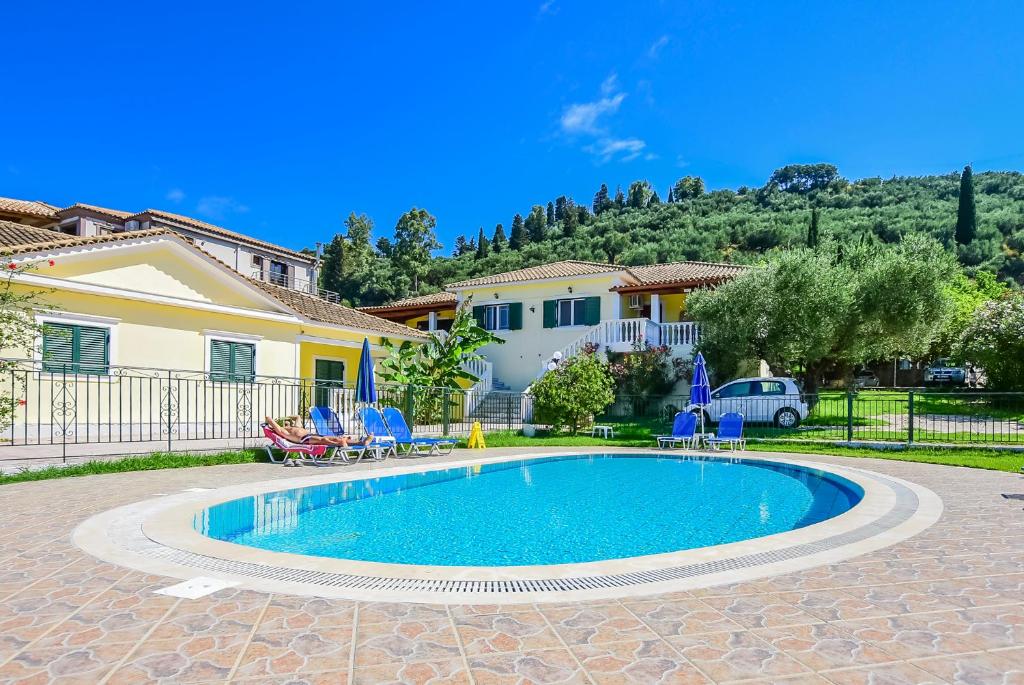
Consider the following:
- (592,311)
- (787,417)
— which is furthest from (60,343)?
(787,417)

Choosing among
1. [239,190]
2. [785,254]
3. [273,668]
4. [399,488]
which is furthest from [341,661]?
[239,190]

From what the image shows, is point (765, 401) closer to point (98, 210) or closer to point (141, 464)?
point (141, 464)

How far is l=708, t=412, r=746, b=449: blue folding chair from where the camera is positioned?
1583cm

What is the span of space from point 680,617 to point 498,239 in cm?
7342

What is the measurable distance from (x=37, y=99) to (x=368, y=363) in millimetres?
23024

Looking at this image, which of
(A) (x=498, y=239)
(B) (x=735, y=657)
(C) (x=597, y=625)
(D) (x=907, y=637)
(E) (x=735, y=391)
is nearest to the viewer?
(B) (x=735, y=657)

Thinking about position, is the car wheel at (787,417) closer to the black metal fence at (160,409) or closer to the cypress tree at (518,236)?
the black metal fence at (160,409)

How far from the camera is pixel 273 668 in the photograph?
3078mm

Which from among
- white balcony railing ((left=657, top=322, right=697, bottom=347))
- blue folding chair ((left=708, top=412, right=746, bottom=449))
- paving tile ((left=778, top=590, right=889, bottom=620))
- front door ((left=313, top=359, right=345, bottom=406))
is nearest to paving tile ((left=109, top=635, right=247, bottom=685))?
paving tile ((left=778, top=590, right=889, bottom=620))

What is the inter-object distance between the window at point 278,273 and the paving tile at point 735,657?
1818 inches

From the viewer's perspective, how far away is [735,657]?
322 cm

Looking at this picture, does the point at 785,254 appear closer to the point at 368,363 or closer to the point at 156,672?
the point at 368,363

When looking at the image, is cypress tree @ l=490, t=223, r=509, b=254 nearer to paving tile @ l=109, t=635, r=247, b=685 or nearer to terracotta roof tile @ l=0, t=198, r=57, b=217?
terracotta roof tile @ l=0, t=198, r=57, b=217

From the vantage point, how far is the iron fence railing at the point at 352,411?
1402 centimetres
